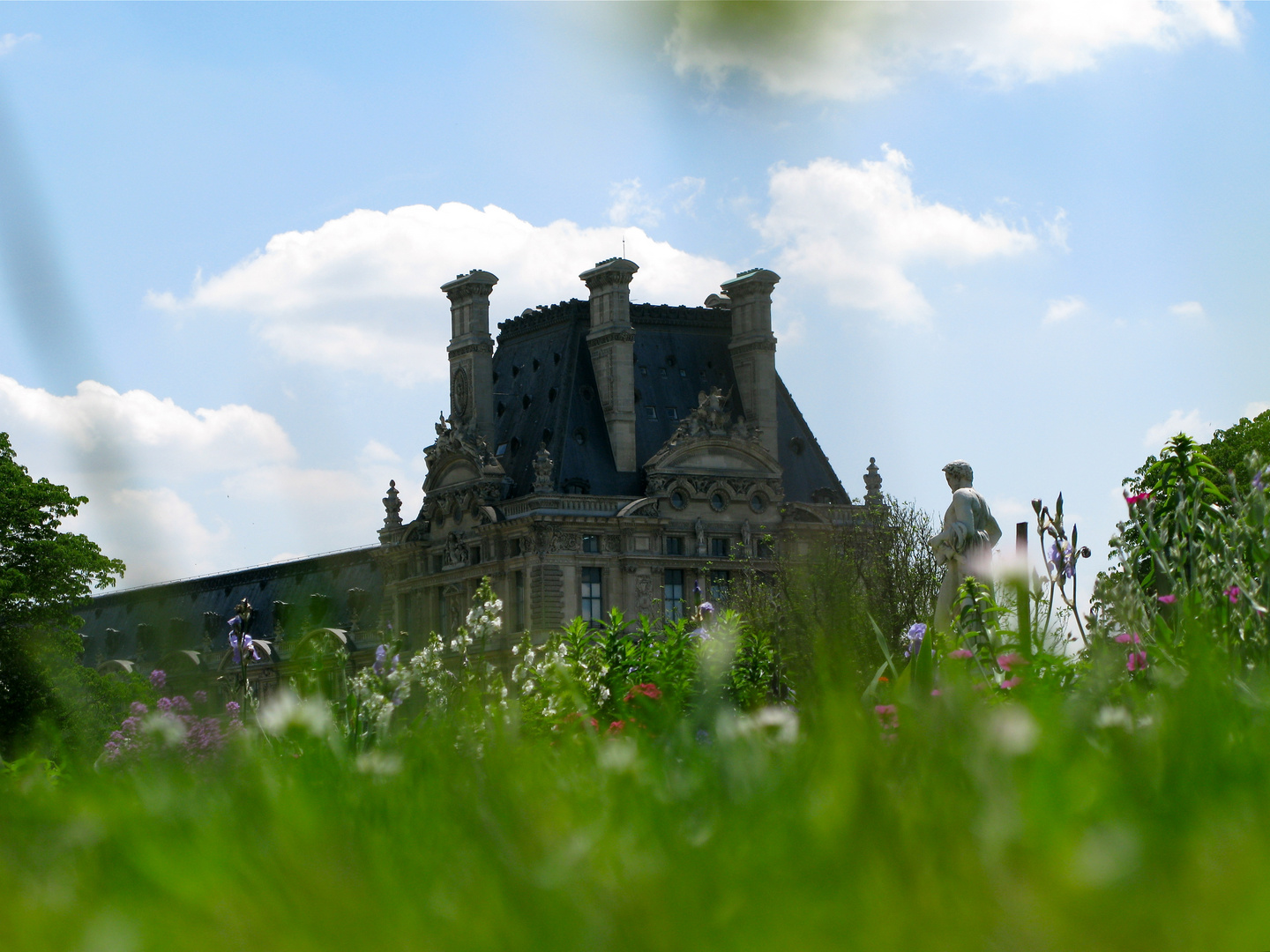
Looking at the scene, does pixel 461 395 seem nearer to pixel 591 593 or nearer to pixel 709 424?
pixel 709 424

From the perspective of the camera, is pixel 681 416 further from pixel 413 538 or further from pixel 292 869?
pixel 292 869

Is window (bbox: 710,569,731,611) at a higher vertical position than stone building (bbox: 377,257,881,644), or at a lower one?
lower

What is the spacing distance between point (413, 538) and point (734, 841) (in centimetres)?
7279

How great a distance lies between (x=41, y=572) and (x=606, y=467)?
29.0m

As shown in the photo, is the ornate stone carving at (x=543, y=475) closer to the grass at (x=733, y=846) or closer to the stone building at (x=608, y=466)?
the stone building at (x=608, y=466)

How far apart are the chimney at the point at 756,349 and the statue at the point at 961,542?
5731cm

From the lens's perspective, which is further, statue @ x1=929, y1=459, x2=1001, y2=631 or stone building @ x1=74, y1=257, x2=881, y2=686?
stone building @ x1=74, y1=257, x2=881, y2=686

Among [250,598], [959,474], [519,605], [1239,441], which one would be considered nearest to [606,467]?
[519,605]

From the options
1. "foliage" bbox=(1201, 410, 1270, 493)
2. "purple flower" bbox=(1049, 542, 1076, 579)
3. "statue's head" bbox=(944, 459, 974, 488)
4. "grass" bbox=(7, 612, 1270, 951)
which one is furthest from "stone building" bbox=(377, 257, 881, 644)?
"grass" bbox=(7, 612, 1270, 951)

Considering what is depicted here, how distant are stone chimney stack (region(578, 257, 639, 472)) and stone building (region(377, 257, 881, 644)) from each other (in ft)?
0.28

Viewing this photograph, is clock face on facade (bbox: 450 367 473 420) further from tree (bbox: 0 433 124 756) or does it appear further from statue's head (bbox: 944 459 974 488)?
statue's head (bbox: 944 459 974 488)

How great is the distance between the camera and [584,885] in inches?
95.6

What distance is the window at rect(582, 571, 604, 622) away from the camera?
68.4 m

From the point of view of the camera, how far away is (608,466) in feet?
236
